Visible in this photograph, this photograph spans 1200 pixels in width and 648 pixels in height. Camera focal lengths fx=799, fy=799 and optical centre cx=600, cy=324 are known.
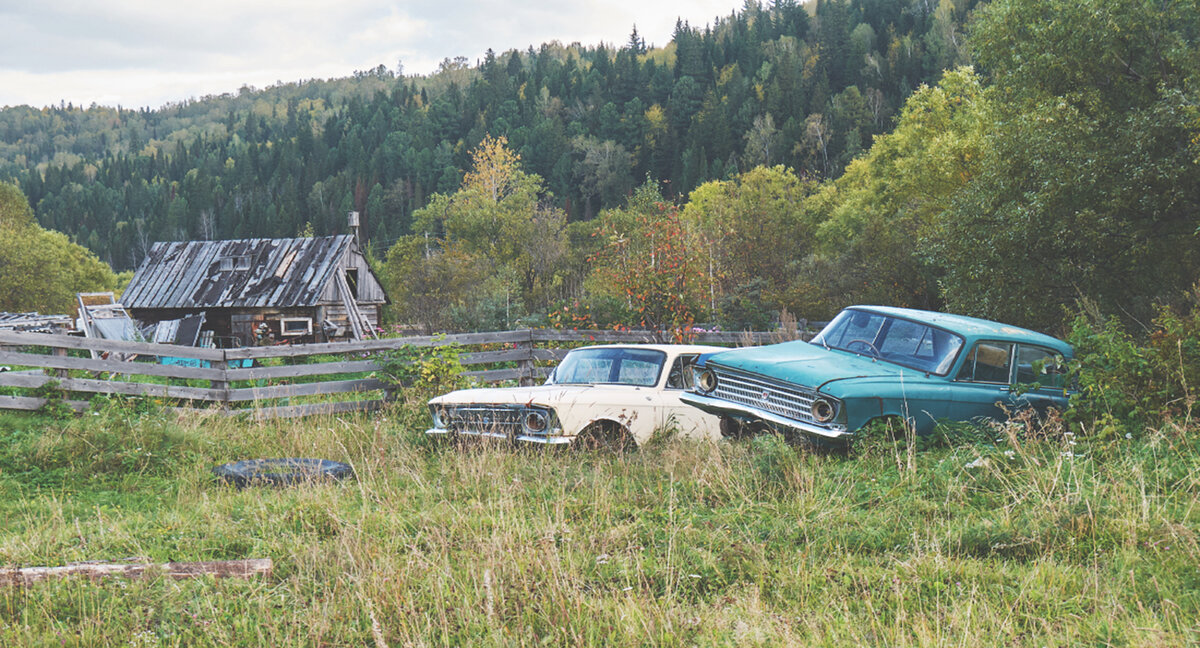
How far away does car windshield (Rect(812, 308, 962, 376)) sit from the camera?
781 cm

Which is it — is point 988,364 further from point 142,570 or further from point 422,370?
point 422,370

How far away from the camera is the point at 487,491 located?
6227 mm

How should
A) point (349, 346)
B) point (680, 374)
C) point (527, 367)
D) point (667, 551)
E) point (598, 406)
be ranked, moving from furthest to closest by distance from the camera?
point (527, 367) → point (349, 346) → point (680, 374) → point (598, 406) → point (667, 551)

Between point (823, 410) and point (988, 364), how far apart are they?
1966mm

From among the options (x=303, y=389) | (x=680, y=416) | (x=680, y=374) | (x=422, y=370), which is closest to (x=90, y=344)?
(x=303, y=389)

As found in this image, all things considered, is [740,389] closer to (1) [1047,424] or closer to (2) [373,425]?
(1) [1047,424]

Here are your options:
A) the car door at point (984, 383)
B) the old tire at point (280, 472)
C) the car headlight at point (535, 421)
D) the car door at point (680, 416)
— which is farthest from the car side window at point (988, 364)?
the old tire at point (280, 472)

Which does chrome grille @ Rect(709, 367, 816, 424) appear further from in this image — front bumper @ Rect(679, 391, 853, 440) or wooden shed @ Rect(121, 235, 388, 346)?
wooden shed @ Rect(121, 235, 388, 346)

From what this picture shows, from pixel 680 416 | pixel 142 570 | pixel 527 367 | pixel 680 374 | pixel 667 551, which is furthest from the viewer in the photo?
pixel 527 367

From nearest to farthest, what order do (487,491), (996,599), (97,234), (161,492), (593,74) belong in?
(996,599) → (487,491) → (161,492) → (97,234) → (593,74)

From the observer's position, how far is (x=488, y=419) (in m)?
8.18

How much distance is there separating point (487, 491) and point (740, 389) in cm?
288

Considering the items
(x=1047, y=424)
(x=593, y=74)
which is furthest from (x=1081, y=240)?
(x=593, y=74)

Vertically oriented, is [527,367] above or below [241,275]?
below
